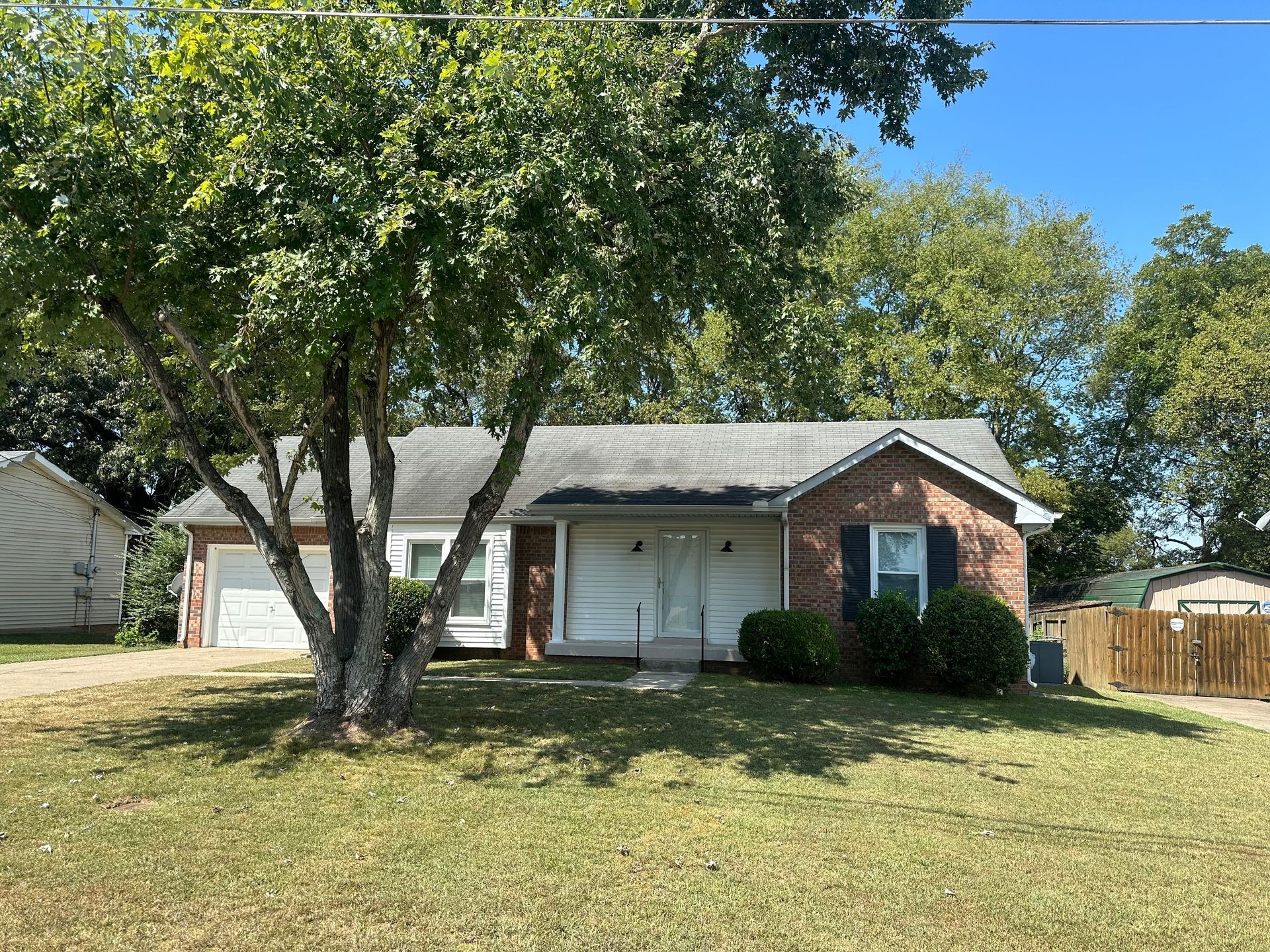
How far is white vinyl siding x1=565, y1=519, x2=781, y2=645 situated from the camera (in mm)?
16531

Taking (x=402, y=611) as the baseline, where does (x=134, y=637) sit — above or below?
below

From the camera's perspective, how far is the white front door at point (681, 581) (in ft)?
55.3

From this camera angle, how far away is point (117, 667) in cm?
1490

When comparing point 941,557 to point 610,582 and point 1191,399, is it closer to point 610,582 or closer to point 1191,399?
point 610,582

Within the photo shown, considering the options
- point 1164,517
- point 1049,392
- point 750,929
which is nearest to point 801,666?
point 750,929

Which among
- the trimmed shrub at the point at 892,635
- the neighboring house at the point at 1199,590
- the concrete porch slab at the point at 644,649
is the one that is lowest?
the concrete porch slab at the point at 644,649

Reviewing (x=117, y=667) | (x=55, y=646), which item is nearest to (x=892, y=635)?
(x=117, y=667)

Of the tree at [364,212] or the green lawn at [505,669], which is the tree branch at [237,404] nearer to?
the tree at [364,212]

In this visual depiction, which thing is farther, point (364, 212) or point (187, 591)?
point (187, 591)

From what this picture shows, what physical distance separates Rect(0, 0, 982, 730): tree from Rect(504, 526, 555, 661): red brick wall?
7.30m

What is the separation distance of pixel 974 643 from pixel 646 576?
6.15 meters

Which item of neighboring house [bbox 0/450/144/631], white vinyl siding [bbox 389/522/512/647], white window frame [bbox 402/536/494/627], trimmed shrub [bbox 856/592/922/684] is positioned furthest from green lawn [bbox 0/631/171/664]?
trimmed shrub [bbox 856/592/922/684]

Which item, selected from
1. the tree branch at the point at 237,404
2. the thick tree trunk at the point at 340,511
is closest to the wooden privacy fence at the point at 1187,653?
the thick tree trunk at the point at 340,511

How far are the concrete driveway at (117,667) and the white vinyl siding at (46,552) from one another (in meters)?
8.39
